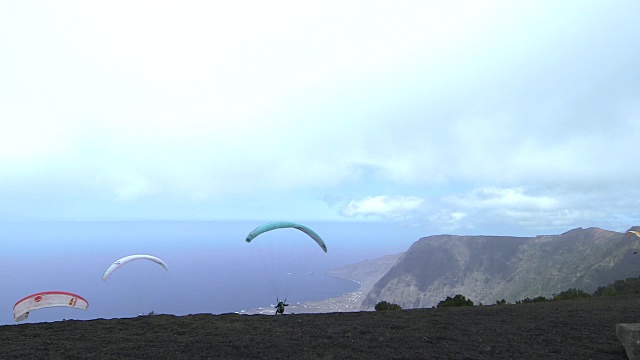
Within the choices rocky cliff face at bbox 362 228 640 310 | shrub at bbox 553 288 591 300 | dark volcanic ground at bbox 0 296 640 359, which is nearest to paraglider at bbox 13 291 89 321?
dark volcanic ground at bbox 0 296 640 359

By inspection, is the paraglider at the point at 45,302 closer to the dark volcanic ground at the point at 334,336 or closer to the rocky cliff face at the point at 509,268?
the dark volcanic ground at the point at 334,336

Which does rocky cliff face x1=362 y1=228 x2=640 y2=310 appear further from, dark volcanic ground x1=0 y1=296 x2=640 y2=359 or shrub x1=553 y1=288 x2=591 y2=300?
dark volcanic ground x1=0 y1=296 x2=640 y2=359

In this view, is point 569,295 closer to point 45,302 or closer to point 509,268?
point 45,302

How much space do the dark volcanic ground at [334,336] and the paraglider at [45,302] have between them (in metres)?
1.51

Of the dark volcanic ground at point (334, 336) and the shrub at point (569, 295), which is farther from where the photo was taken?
the shrub at point (569, 295)

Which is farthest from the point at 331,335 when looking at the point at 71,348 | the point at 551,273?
the point at 551,273

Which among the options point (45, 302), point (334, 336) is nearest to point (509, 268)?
point (334, 336)

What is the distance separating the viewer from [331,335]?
44.6 ft

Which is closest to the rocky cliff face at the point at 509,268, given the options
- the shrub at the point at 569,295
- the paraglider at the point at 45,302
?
the shrub at the point at 569,295

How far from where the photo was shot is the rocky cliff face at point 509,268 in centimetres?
9669

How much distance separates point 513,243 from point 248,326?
174 meters

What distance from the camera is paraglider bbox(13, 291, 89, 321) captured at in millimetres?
16891

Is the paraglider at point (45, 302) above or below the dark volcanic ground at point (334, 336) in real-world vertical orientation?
above

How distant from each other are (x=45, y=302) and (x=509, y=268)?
156m
